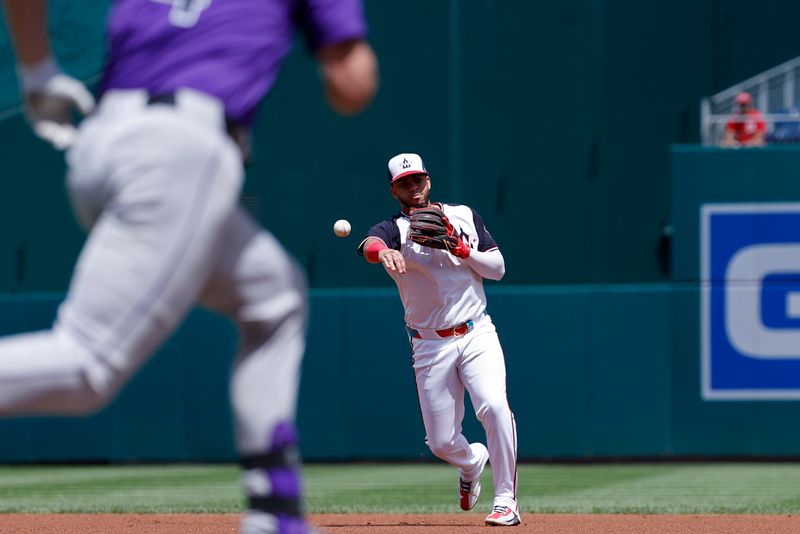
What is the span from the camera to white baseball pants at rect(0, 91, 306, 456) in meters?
2.47

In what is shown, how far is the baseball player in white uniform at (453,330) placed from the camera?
6.19m

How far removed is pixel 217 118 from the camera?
2615 mm

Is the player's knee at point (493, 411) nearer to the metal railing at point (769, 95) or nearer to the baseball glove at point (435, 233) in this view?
the baseball glove at point (435, 233)

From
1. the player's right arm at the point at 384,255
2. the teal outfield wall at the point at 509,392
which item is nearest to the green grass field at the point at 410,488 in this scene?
the teal outfield wall at the point at 509,392

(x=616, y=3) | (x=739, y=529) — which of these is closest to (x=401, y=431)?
(x=616, y=3)

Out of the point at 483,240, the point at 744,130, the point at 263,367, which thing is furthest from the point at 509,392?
the point at 263,367

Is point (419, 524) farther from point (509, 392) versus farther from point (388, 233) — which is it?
point (509, 392)

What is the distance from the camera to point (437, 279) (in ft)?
21.1

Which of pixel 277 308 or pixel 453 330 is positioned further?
pixel 453 330

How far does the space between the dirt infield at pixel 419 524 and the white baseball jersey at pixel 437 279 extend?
1.01 meters

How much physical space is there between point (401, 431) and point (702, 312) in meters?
3.09

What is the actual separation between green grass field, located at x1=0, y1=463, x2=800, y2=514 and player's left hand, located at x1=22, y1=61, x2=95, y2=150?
5.14 meters

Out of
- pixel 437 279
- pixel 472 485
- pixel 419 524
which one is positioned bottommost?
pixel 419 524

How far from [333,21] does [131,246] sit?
62 centimetres
